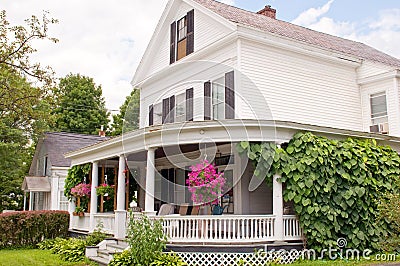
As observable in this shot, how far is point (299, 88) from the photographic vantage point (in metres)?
14.3

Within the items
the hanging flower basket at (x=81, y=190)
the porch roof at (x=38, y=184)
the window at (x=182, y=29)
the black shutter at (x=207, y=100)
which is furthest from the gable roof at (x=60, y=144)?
the black shutter at (x=207, y=100)

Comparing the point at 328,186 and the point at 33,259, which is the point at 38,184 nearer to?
the point at 33,259

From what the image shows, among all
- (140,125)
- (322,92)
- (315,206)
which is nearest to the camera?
(315,206)

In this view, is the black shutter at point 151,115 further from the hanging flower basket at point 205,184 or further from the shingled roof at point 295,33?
the hanging flower basket at point 205,184

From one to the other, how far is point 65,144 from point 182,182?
11.6 meters

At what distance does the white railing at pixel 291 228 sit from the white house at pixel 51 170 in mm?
15517

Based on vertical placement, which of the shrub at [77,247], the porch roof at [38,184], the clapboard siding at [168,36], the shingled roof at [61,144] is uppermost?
the clapboard siding at [168,36]

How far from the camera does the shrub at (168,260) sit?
9781mm

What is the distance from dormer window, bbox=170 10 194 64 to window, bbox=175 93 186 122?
149cm

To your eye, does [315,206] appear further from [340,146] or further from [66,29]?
[66,29]

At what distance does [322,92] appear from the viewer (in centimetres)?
1480

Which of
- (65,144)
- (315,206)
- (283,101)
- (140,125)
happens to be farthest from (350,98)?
(65,144)

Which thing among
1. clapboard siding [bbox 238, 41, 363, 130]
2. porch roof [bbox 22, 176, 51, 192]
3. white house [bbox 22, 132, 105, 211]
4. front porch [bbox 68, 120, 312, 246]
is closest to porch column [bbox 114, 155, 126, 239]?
front porch [bbox 68, 120, 312, 246]

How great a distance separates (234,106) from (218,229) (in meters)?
Result: 3.99
